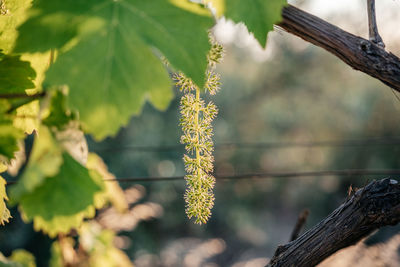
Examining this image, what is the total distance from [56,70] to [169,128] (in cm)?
632

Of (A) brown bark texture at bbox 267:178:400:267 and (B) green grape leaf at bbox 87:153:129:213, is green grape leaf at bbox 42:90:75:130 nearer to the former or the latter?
(B) green grape leaf at bbox 87:153:129:213

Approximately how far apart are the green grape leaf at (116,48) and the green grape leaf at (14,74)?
0.44ft

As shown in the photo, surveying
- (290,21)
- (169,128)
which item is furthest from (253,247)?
(290,21)

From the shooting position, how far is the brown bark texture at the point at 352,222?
530 millimetres

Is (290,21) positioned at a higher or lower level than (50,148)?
higher

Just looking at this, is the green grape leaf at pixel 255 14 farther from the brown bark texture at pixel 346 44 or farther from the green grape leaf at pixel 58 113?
the green grape leaf at pixel 58 113

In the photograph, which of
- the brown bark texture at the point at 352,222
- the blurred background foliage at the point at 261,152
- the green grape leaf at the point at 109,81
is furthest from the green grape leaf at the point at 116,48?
the blurred background foliage at the point at 261,152

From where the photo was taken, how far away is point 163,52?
14.7 inches

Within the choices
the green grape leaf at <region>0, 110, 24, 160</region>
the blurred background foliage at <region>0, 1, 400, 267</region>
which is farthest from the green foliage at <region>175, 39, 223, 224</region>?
the blurred background foliage at <region>0, 1, 400, 267</region>

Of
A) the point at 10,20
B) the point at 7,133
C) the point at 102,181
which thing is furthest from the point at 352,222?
the point at 10,20

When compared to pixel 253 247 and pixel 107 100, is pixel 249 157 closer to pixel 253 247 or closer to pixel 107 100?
pixel 253 247

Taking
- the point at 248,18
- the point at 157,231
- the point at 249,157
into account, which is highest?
the point at 249,157

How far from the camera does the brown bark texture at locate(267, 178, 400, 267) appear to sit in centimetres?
53

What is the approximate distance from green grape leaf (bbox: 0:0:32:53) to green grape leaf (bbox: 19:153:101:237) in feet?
0.88
